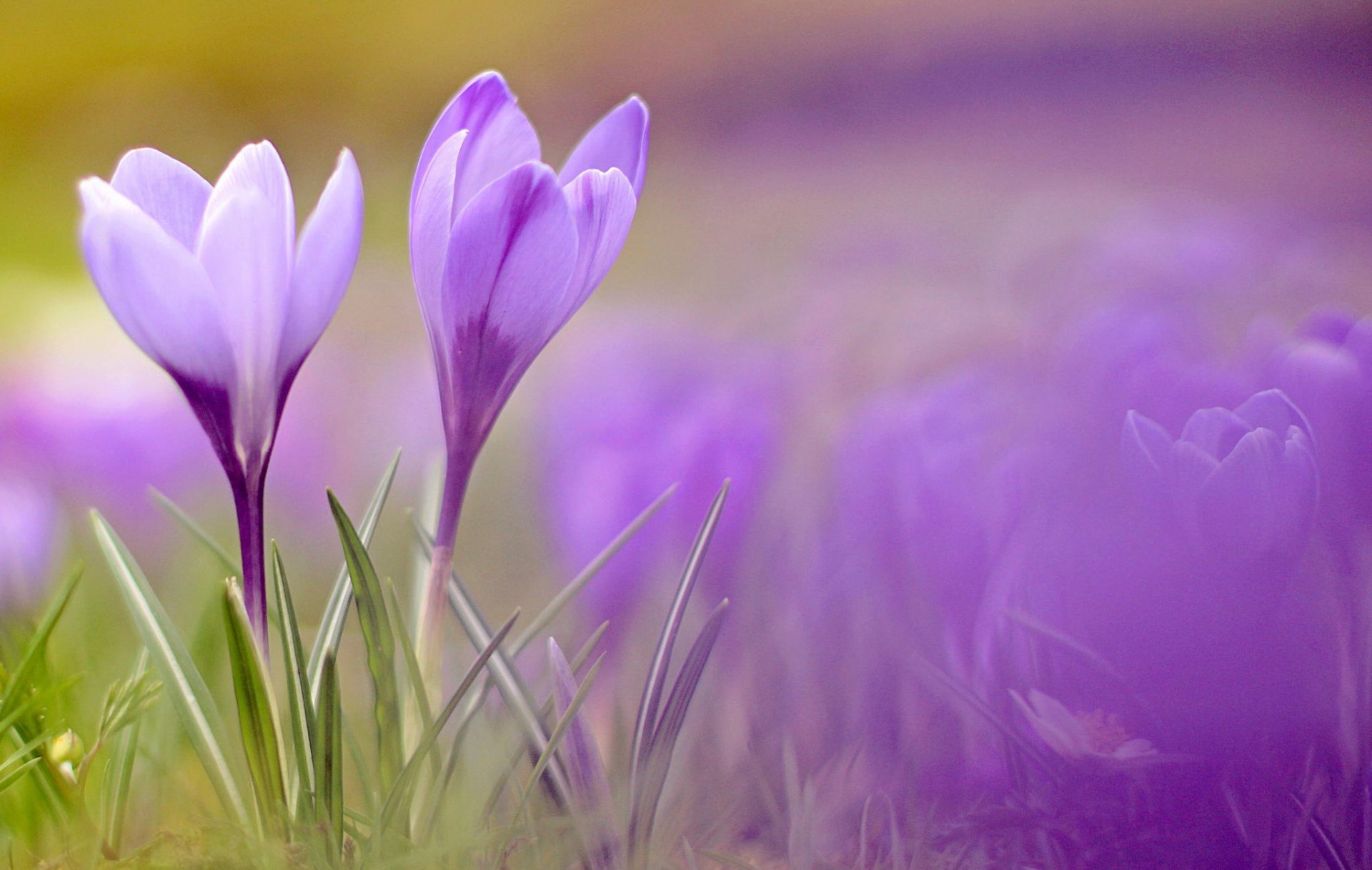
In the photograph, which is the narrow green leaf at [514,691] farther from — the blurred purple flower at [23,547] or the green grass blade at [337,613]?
the blurred purple flower at [23,547]

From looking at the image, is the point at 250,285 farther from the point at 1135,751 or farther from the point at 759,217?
the point at 759,217

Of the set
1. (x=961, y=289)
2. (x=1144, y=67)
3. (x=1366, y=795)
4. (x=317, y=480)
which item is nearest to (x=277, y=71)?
(x=317, y=480)

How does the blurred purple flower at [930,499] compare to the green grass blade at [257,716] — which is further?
the blurred purple flower at [930,499]

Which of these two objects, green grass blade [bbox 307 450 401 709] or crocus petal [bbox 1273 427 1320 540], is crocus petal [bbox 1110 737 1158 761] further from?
green grass blade [bbox 307 450 401 709]

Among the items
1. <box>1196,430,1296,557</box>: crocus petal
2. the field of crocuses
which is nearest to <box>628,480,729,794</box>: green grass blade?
the field of crocuses

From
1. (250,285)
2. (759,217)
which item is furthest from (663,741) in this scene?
(759,217)

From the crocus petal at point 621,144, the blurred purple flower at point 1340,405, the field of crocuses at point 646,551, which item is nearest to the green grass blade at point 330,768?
the field of crocuses at point 646,551
